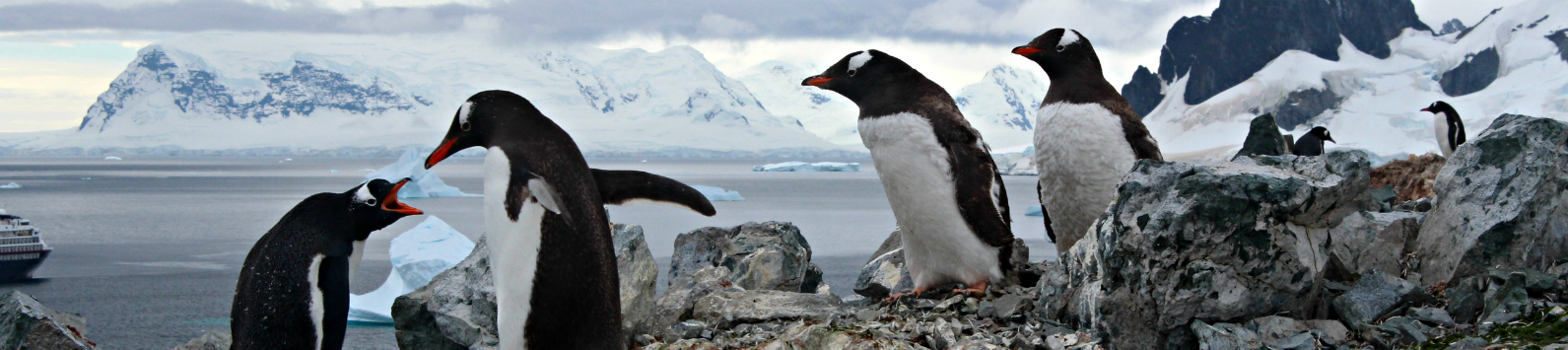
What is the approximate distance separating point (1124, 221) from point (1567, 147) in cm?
177

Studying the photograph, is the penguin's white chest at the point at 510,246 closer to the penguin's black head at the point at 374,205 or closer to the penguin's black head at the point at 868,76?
the penguin's black head at the point at 374,205

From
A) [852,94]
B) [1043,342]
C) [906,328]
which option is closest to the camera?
[1043,342]

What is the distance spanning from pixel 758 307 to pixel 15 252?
16.8 meters

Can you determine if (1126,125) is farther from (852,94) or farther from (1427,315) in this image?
(1427,315)

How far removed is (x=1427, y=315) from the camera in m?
2.88

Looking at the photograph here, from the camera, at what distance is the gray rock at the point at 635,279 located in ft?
14.0

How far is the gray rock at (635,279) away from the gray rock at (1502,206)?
2962 millimetres

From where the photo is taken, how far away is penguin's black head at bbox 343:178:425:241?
3555 millimetres

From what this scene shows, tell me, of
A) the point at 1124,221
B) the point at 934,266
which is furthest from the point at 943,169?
the point at 1124,221

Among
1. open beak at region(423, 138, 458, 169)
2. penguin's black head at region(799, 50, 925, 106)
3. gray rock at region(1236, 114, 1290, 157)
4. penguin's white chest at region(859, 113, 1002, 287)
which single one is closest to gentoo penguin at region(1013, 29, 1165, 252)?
penguin's white chest at region(859, 113, 1002, 287)

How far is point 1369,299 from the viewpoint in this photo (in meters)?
2.99

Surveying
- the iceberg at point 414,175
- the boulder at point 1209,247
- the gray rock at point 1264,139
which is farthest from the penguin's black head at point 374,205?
the iceberg at point 414,175

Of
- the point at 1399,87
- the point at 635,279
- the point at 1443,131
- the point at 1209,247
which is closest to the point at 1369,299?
the point at 1209,247

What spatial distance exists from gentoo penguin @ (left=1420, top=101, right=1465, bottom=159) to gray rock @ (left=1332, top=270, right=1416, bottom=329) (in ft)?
31.4
